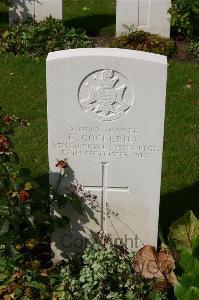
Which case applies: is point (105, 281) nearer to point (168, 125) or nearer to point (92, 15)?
point (168, 125)

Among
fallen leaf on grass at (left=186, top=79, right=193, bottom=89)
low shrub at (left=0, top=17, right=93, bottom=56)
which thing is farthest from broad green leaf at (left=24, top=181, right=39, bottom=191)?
low shrub at (left=0, top=17, right=93, bottom=56)

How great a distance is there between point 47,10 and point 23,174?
17.0ft

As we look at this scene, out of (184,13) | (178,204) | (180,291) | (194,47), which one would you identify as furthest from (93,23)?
(180,291)

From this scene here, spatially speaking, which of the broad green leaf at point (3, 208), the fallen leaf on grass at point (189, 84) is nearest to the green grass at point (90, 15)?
the fallen leaf on grass at point (189, 84)

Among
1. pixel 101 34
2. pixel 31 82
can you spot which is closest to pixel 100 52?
pixel 31 82

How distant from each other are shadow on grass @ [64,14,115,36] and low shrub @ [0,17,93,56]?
0.91m

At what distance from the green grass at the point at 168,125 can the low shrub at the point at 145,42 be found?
0.34 metres

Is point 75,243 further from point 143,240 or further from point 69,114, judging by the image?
point 69,114

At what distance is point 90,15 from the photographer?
32.4 feet

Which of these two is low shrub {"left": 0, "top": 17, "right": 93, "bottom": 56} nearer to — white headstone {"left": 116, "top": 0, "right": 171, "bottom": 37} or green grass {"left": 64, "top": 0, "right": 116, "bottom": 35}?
white headstone {"left": 116, "top": 0, "right": 171, "bottom": 37}

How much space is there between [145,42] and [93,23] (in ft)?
5.14

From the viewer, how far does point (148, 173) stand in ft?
12.7

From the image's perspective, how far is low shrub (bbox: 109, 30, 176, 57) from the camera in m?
8.00

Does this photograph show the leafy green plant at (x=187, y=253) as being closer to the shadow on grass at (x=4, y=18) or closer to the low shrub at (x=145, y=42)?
the low shrub at (x=145, y=42)
